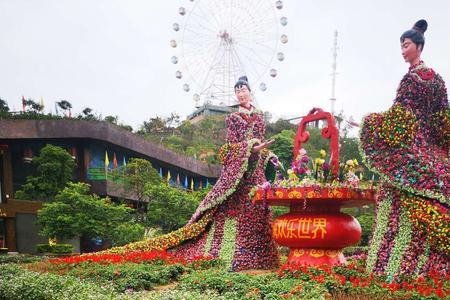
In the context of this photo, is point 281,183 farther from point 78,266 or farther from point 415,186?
point 78,266

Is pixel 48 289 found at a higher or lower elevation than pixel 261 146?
lower

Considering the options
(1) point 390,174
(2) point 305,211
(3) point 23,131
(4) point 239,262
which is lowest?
(4) point 239,262

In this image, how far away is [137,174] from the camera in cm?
2239

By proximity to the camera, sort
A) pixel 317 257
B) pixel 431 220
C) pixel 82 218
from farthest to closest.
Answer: pixel 82 218 → pixel 317 257 → pixel 431 220

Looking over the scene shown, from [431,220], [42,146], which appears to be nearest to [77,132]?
[42,146]

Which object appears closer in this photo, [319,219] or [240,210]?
[319,219]

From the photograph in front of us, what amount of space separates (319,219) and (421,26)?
4.02 metres

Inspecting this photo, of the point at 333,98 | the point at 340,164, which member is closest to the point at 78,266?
the point at 340,164

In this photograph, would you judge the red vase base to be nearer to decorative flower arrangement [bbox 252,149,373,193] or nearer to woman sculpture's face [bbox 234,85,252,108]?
decorative flower arrangement [bbox 252,149,373,193]

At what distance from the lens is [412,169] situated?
8.08 meters

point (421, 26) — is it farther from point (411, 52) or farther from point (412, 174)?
point (412, 174)

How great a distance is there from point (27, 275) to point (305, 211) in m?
5.36

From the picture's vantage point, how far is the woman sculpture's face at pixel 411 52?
344 inches

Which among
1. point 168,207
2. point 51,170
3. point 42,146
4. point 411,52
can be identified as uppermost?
point 411,52
